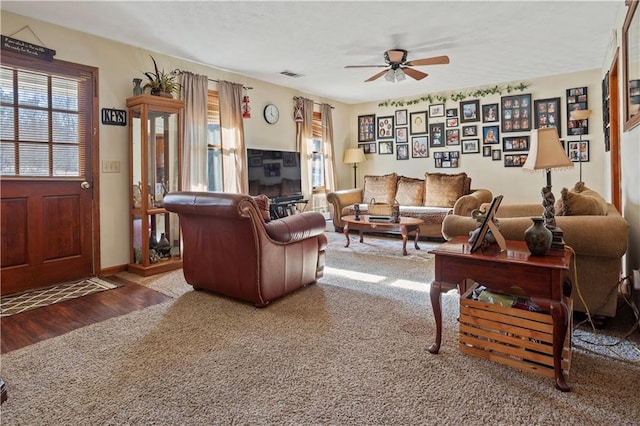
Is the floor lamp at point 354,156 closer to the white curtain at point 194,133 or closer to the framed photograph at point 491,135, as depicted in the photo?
the framed photograph at point 491,135

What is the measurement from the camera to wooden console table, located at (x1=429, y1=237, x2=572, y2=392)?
1.62 meters

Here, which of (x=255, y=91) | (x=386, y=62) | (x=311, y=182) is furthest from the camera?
(x=311, y=182)

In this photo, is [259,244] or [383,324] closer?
[383,324]

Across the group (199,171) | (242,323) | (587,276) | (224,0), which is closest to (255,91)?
(199,171)

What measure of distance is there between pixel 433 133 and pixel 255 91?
3.16 m

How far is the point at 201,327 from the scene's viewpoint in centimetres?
235

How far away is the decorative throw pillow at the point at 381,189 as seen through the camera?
6309mm

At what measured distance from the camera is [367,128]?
7.34 m

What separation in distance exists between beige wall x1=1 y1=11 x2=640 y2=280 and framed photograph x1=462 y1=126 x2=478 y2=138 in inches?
13.6

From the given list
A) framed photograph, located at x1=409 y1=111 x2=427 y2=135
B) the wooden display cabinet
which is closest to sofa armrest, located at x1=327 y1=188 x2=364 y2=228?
framed photograph, located at x1=409 y1=111 x2=427 y2=135

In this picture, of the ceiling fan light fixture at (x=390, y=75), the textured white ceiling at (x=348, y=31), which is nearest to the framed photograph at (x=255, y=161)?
the textured white ceiling at (x=348, y=31)

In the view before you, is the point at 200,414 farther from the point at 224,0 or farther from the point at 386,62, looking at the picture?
the point at 386,62

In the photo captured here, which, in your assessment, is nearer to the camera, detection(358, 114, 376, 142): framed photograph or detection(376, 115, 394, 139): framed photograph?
detection(376, 115, 394, 139): framed photograph

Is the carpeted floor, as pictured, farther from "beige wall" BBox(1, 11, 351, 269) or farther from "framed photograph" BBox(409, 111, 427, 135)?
"framed photograph" BBox(409, 111, 427, 135)
